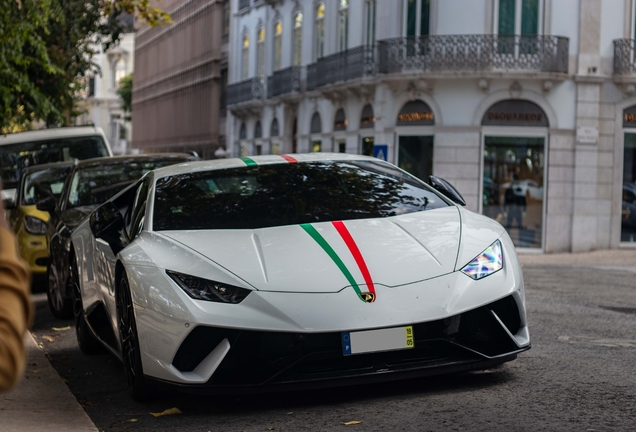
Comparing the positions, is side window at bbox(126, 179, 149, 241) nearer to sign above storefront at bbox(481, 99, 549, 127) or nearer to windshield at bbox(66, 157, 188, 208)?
windshield at bbox(66, 157, 188, 208)

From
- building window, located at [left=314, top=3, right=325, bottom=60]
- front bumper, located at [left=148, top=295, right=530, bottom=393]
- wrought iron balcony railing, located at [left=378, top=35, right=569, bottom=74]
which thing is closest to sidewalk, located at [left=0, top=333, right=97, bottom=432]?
front bumper, located at [left=148, top=295, right=530, bottom=393]

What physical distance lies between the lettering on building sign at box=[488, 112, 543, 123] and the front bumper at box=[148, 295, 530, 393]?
26.3 m

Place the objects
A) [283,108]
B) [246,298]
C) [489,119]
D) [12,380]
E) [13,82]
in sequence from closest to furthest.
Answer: [12,380], [246,298], [13,82], [489,119], [283,108]

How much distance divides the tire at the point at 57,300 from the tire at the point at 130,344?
4.03 metres

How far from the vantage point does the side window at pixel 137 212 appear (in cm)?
674

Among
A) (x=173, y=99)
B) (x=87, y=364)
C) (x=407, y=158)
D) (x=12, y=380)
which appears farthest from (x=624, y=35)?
(x=173, y=99)

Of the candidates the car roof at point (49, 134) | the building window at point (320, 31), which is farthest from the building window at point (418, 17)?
the car roof at point (49, 134)

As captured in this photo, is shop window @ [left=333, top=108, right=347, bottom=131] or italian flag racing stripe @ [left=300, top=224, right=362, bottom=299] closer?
italian flag racing stripe @ [left=300, top=224, right=362, bottom=299]

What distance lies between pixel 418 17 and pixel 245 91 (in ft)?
55.8

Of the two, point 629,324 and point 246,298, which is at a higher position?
point 246,298

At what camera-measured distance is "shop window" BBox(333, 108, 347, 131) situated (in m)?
37.7

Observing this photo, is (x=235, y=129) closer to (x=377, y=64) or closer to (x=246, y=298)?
(x=377, y=64)

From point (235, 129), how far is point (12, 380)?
167 feet

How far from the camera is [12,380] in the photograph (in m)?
1.77
